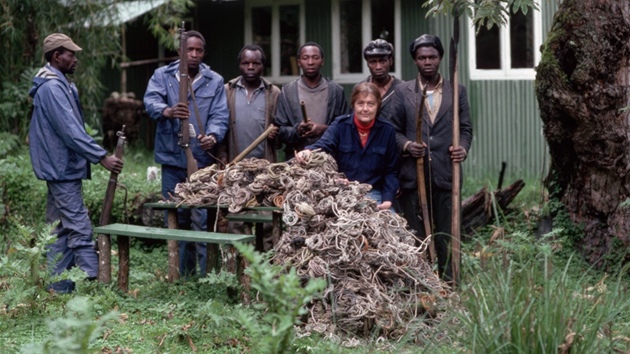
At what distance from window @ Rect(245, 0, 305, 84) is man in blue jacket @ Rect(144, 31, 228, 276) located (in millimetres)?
8104

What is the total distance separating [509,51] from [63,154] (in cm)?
896

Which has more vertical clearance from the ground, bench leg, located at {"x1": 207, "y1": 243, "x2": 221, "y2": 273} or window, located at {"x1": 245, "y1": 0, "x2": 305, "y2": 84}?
window, located at {"x1": 245, "y1": 0, "x2": 305, "y2": 84}

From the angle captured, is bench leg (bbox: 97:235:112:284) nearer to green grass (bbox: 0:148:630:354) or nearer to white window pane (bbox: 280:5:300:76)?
green grass (bbox: 0:148:630:354)

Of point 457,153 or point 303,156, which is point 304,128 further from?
point 457,153

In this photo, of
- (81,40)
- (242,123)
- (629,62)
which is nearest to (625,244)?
(629,62)

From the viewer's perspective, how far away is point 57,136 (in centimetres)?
791

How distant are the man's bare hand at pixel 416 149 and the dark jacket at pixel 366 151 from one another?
17 centimetres

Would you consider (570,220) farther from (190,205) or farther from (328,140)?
(190,205)

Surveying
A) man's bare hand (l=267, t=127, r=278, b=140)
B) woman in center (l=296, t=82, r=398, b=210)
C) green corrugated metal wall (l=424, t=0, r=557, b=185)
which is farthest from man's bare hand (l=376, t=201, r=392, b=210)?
green corrugated metal wall (l=424, t=0, r=557, b=185)

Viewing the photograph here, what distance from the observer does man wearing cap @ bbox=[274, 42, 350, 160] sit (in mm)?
8406

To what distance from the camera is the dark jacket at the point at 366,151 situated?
24.4 ft

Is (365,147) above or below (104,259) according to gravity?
above

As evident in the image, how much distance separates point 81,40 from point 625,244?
8.70 m

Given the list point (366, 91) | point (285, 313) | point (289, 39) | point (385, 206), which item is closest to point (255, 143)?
point (366, 91)
